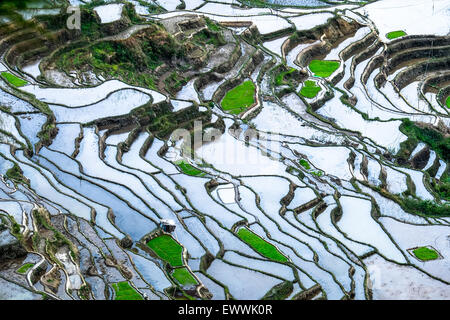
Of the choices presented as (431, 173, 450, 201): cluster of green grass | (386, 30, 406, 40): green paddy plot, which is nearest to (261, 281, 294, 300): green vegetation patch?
(431, 173, 450, 201): cluster of green grass

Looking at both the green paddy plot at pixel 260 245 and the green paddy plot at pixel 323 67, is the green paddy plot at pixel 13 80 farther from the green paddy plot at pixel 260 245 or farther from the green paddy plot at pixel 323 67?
the green paddy plot at pixel 323 67

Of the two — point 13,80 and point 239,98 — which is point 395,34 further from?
point 13,80

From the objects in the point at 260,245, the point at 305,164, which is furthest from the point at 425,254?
the point at 305,164

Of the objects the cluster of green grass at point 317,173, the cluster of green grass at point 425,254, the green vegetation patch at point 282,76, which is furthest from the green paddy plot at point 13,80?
the cluster of green grass at point 425,254

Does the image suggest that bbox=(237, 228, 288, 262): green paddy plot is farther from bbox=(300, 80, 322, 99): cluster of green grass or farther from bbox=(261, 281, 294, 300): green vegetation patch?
bbox=(300, 80, 322, 99): cluster of green grass

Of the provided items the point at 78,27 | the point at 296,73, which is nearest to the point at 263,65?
the point at 296,73

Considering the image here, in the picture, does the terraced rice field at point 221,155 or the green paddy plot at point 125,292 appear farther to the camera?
the terraced rice field at point 221,155
